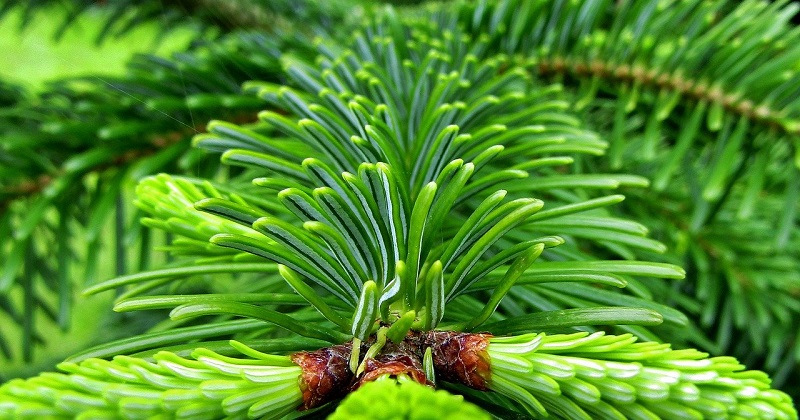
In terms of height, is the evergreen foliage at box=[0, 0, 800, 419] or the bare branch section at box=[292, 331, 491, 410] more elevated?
the evergreen foliage at box=[0, 0, 800, 419]

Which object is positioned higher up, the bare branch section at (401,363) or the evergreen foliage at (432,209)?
the evergreen foliage at (432,209)

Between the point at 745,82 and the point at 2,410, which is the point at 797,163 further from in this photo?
the point at 2,410

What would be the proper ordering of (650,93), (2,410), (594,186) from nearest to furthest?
(2,410), (594,186), (650,93)

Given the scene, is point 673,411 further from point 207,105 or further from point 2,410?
point 207,105

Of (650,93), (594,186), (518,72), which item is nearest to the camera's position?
(594,186)

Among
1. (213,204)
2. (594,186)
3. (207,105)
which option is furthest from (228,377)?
(207,105)

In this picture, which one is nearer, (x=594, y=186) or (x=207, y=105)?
(x=594, y=186)

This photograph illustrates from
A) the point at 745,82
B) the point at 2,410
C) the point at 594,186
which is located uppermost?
the point at 745,82

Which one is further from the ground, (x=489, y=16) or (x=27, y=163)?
(x=489, y=16)
